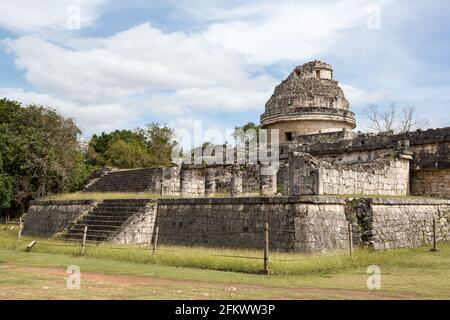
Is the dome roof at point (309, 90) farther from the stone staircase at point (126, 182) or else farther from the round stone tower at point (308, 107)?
the stone staircase at point (126, 182)

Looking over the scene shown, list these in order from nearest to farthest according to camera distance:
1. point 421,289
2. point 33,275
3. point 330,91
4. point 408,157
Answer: point 421,289 → point 33,275 → point 408,157 → point 330,91

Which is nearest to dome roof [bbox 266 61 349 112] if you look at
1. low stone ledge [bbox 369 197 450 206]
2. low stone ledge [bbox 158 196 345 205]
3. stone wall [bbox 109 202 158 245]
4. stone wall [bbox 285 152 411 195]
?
stone wall [bbox 285 152 411 195]

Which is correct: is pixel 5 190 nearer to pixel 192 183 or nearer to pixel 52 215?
pixel 52 215

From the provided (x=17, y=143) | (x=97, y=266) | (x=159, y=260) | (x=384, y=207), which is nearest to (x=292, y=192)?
(x=384, y=207)

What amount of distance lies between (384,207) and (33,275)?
946 centimetres

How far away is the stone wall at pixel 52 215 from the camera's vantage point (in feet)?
67.8

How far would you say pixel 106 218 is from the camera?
62.4ft

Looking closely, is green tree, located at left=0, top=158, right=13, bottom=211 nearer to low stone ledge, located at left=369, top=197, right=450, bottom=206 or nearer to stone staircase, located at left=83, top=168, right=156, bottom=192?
stone staircase, located at left=83, top=168, right=156, bottom=192

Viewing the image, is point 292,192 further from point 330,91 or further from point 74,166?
point 74,166

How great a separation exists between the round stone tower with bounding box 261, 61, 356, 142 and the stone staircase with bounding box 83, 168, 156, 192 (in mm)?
6976

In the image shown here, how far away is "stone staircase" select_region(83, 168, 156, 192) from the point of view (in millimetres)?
26016

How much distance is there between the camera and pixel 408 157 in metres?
19.5

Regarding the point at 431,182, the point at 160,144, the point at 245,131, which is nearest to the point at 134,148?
the point at 160,144
